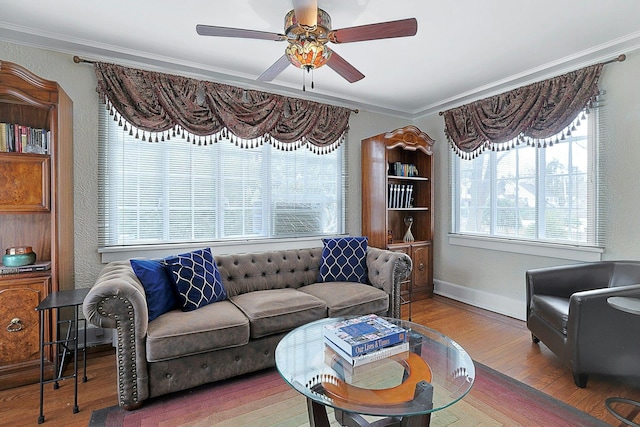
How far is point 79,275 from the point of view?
2.73 meters

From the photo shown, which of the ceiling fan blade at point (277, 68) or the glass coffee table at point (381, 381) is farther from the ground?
the ceiling fan blade at point (277, 68)

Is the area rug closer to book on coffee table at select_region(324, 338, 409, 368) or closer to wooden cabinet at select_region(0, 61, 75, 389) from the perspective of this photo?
book on coffee table at select_region(324, 338, 409, 368)

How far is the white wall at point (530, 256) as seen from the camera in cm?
270

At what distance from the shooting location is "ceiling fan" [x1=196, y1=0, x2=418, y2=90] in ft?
5.63

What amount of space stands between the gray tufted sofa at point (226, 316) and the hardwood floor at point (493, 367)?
1.39ft

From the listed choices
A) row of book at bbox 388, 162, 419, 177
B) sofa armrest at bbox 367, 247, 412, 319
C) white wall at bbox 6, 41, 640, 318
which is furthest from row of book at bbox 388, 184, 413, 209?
white wall at bbox 6, 41, 640, 318

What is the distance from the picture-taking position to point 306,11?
1696mm

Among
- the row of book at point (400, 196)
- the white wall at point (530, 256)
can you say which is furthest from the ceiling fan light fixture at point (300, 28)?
the white wall at point (530, 256)

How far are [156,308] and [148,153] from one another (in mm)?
1543

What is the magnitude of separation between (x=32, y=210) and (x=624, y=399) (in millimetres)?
4128

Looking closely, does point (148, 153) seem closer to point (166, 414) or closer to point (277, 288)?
point (277, 288)

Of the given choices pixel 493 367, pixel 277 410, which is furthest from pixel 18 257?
pixel 493 367

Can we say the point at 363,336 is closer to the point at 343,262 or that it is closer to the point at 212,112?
the point at 343,262

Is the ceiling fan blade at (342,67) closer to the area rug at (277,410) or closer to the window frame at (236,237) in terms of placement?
the window frame at (236,237)
